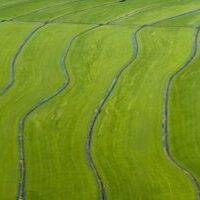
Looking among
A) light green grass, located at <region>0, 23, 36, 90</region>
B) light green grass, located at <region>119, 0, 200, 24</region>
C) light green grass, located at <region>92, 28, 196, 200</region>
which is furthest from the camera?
light green grass, located at <region>119, 0, 200, 24</region>

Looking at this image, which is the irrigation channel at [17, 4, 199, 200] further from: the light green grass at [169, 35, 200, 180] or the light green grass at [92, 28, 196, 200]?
the light green grass at [169, 35, 200, 180]

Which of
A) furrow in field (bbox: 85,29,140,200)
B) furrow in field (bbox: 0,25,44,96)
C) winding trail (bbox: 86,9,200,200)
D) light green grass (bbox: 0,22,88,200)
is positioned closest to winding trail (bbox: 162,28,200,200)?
winding trail (bbox: 86,9,200,200)

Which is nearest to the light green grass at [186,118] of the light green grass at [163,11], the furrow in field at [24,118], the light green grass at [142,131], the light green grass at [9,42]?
the light green grass at [142,131]

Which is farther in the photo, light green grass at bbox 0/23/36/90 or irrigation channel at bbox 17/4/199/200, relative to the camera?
light green grass at bbox 0/23/36/90

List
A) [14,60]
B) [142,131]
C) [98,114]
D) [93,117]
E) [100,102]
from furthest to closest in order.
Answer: [14,60] → [100,102] → [98,114] → [93,117] → [142,131]

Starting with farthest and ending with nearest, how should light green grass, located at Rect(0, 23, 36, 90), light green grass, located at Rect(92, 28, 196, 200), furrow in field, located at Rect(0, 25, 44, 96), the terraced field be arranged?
light green grass, located at Rect(0, 23, 36, 90), furrow in field, located at Rect(0, 25, 44, 96), the terraced field, light green grass, located at Rect(92, 28, 196, 200)

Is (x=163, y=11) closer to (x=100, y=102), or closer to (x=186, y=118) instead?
(x=100, y=102)

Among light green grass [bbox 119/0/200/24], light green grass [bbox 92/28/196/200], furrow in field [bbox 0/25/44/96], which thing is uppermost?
light green grass [bbox 119/0/200/24]

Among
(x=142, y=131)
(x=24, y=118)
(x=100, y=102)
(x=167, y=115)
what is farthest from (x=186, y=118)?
(x=24, y=118)
